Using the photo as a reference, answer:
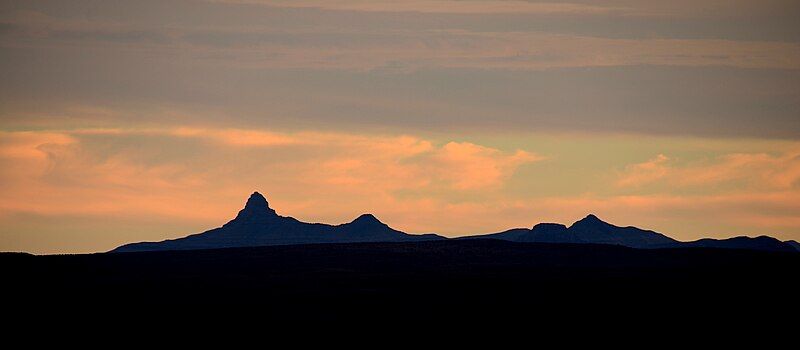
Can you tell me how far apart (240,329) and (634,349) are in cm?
4493

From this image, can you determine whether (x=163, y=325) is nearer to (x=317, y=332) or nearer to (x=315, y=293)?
(x=317, y=332)

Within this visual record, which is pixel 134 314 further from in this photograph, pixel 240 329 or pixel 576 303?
pixel 576 303

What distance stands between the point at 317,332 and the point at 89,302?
41.2 metres

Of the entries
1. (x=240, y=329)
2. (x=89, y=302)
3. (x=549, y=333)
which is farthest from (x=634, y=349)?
(x=89, y=302)

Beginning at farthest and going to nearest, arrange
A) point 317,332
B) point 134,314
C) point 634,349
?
point 134,314, point 317,332, point 634,349

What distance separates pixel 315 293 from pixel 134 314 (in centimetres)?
2965

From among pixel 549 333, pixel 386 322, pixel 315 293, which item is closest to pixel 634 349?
pixel 549 333

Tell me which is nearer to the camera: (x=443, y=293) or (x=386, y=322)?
(x=386, y=322)

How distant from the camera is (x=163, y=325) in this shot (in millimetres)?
Result: 162750

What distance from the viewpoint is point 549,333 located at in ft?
527

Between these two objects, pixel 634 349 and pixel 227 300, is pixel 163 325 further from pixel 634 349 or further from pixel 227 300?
pixel 634 349

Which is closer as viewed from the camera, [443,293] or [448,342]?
[448,342]

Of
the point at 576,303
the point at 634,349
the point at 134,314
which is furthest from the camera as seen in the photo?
the point at 576,303

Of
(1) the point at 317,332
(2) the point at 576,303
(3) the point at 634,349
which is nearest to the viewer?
(3) the point at 634,349
